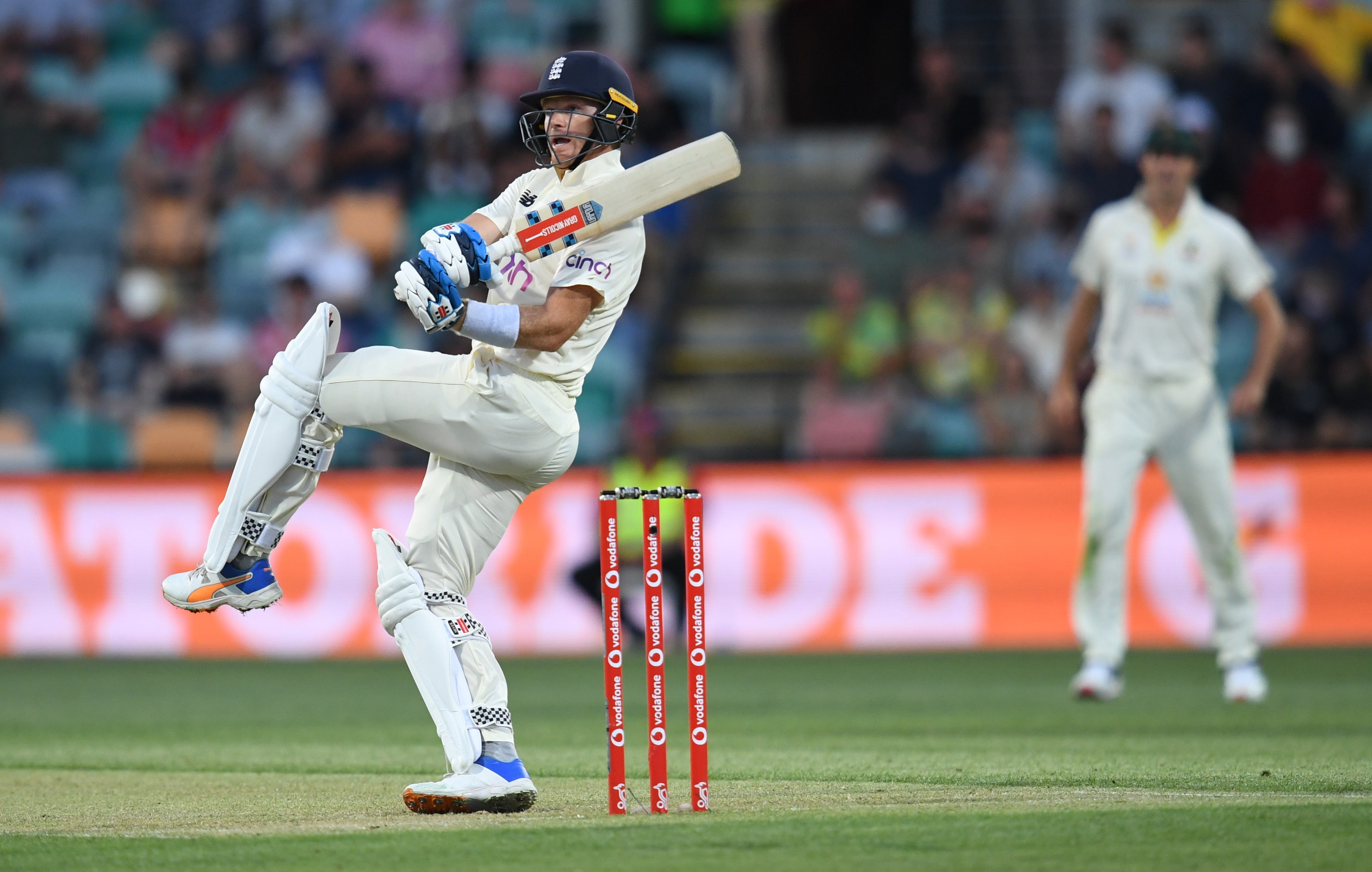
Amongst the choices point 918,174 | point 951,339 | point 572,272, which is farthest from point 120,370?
point 572,272

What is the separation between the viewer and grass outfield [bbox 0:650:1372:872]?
4129mm

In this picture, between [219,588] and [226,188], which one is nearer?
[219,588]

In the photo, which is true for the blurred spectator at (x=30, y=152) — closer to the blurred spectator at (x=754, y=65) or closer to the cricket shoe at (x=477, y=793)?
the blurred spectator at (x=754, y=65)

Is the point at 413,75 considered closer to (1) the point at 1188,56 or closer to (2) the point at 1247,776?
(1) the point at 1188,56

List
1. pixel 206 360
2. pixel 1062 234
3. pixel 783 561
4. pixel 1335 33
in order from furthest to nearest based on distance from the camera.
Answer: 1. pixel 1335 33
2. pixel 206 360
3. pixel 1062 234
4. pixel 783 561

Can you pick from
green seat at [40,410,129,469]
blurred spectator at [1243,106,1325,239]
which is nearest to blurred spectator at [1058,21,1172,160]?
blurred spectator at [1243,106,1325,239]

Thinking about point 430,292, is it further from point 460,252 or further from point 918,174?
point 918,174

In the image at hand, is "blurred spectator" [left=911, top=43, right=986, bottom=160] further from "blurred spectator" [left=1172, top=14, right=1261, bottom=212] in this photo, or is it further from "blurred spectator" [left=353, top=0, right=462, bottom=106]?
"blurred spectator" [left=353, top=0, right=462, bottom=106]

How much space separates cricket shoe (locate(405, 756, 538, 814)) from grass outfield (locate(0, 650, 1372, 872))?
0.24ft

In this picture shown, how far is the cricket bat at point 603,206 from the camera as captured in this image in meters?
4.76

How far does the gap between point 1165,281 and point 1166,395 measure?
0.51 metres

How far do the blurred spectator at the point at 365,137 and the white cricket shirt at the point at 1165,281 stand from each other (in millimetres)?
7521

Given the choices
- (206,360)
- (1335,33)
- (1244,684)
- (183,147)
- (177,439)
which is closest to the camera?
(1244,684)

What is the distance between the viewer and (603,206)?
4770mm
